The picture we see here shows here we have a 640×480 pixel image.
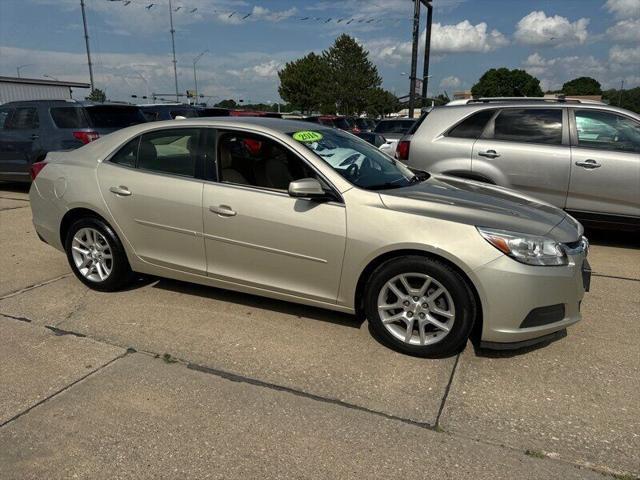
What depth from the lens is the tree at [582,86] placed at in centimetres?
10222

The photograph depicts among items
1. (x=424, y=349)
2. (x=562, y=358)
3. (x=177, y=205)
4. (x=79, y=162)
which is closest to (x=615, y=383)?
(x=562, y=358)

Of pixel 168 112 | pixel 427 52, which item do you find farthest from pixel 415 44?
pixel 168 112

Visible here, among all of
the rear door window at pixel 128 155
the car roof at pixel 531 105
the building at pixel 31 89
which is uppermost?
the building at pixel 31 89

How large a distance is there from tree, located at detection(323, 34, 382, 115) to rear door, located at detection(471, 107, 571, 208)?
59827 mm

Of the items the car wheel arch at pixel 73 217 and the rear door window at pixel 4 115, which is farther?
the rear door window at pixel 4 115

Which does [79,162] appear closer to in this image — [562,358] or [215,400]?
[215,400]

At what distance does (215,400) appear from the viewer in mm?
2941

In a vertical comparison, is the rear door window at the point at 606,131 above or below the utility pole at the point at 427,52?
below

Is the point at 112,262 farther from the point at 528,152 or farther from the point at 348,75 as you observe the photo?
the point at 348,75

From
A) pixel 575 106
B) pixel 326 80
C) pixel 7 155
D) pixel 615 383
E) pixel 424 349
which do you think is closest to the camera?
pixel 615 383

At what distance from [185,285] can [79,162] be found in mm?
1415

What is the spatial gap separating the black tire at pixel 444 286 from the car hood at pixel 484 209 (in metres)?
0.33

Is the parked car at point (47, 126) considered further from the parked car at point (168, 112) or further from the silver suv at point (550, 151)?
the silver suv at point (550, 151)

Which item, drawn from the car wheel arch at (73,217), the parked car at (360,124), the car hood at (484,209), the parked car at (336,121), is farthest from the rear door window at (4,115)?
the parked car at (360,124)
